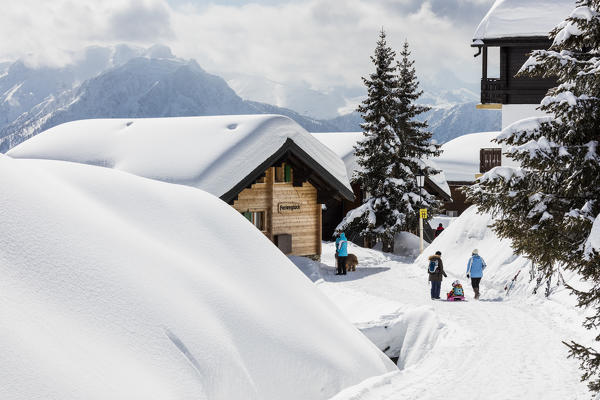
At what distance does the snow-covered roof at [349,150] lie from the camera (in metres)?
38.2

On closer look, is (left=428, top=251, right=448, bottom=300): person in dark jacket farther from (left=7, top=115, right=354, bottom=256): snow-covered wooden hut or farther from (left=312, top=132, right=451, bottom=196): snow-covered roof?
(left=312, top=132, right=451, bottom=196): snow-covered roof

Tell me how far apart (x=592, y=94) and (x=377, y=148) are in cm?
2248

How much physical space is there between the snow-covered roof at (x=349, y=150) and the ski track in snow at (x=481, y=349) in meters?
16.9

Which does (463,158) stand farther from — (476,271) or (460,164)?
(476,271)

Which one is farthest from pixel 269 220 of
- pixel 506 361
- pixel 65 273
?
pixel 65 273

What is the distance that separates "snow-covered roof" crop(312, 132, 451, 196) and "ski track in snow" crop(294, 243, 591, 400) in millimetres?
16943

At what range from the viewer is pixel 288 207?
26.7 m

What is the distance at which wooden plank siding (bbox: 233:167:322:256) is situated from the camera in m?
25.8

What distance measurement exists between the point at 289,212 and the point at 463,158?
40766mm

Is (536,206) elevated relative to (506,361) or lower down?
elevated

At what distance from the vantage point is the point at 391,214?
31453 millimetres

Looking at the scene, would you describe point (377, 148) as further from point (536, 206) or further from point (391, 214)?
point (536, 206)

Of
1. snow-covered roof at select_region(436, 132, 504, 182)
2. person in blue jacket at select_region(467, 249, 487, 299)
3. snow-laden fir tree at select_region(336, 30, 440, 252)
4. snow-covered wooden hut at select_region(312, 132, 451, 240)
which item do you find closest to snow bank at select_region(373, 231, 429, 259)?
snow-laden fir tree at select_region(336, 30, 440, 252)

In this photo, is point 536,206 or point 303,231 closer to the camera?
point 536,206
